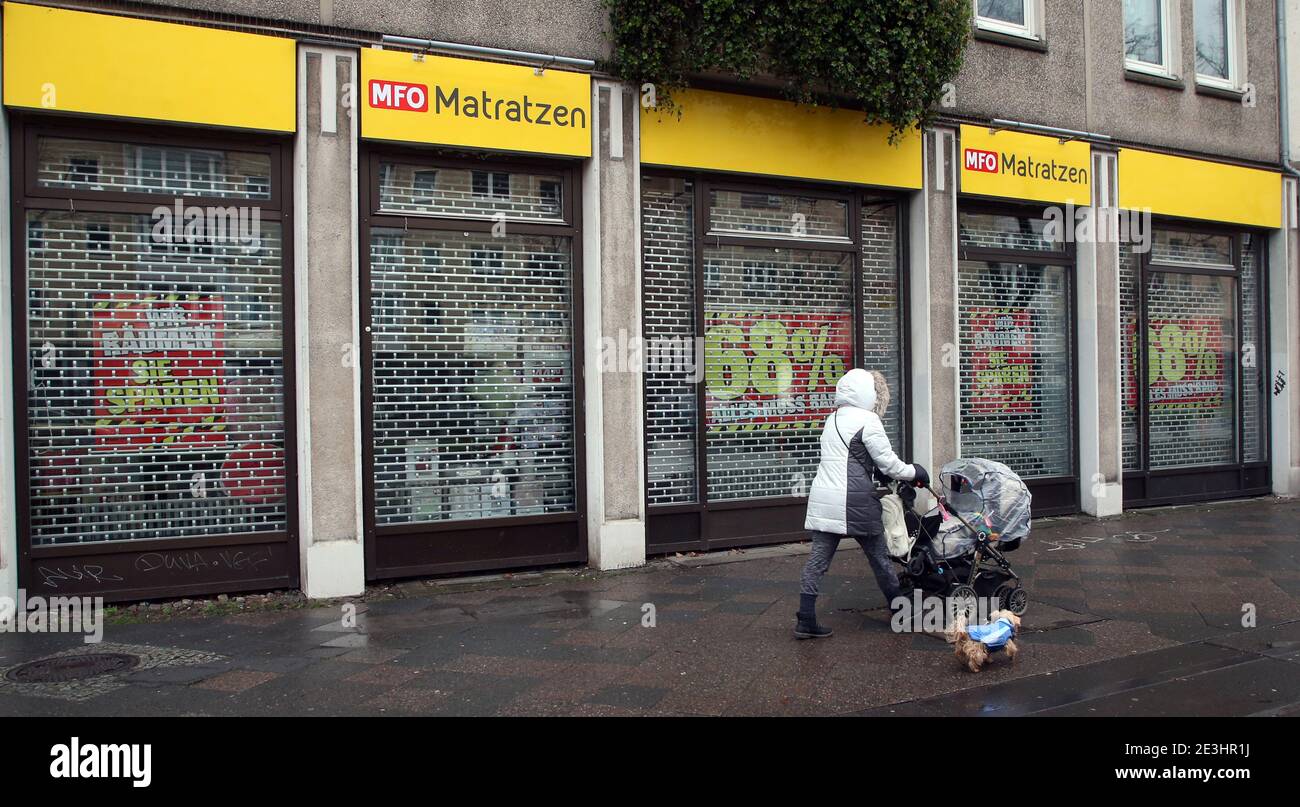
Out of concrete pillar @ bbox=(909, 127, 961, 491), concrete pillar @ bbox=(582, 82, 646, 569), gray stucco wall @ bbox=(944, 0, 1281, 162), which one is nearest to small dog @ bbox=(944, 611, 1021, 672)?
concrete pillar @ bbox=(582, 82, 646, 569)

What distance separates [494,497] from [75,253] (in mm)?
3863

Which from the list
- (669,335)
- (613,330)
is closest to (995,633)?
(613,330)

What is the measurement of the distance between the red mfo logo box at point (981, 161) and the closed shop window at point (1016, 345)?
1.93ft

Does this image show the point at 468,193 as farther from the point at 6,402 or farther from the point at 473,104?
the point at 6,402

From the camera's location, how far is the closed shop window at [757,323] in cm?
988

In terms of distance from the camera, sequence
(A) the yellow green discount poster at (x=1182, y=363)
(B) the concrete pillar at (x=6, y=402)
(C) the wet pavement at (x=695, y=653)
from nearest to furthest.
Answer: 1. (C) the wet pavement at (x=695, y=653)
2. (B) the concrete pillar at (x=6, y=402)
3. (A) the yellow green discount poster at (x=1182, y=363)

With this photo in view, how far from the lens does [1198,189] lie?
13.1 metres

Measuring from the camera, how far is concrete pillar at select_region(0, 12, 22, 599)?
7.23 metres

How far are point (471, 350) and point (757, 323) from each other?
308 centimetres

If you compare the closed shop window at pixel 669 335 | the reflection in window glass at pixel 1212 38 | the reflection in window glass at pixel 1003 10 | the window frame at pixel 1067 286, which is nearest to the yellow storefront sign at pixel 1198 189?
the window frame at pixel 1067 286

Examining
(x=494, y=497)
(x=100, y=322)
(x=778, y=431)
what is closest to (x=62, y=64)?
(x=100, y=322)

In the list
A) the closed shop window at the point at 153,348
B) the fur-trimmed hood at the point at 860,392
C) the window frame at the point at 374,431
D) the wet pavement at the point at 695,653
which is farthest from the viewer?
the window frame at the point at 374,431

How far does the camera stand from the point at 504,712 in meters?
5.35

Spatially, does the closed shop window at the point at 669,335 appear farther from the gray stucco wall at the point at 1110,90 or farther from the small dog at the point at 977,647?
the small dog at the point at 977,647
